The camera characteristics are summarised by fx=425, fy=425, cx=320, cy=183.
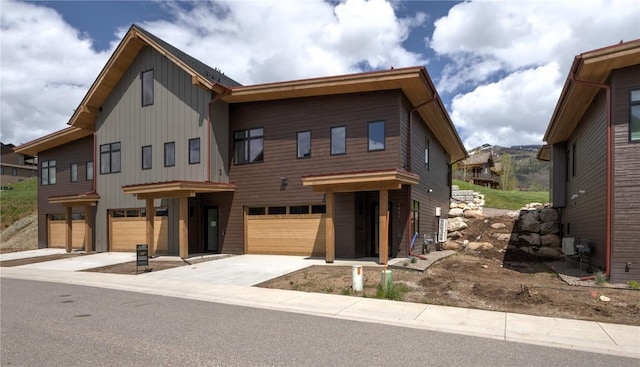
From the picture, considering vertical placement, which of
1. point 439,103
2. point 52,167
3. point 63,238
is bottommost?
point 63,238

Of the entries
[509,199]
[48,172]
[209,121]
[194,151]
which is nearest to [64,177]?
[48,172]

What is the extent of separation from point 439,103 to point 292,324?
13.2m

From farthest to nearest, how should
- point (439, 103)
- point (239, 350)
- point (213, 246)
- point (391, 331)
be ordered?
point (213, 246) → point (439, 103) → point (391, 331) → point (239, 350)

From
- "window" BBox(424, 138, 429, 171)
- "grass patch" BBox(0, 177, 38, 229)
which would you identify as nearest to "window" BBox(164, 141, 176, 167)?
"window" BBox(424, 138, 429, 171)

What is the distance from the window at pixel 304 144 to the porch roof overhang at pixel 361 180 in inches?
101

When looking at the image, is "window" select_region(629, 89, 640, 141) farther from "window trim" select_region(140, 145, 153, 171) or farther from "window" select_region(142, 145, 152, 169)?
"window" select_region(142, 145, 152, 169)

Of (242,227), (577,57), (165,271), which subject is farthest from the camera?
(242,227)

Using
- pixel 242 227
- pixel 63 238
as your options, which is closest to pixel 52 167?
pixel 63 238

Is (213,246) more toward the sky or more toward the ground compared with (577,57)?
more toward the ground

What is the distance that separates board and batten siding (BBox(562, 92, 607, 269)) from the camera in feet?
42.1

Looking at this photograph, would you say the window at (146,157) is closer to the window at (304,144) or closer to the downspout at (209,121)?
the downspout at (209,121)

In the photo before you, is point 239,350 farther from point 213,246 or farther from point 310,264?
point 213,246

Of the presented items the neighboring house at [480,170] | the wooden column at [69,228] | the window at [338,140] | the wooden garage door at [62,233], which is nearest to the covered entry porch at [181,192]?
the window at [338,140]

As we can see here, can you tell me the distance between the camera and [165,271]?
1509 cm
